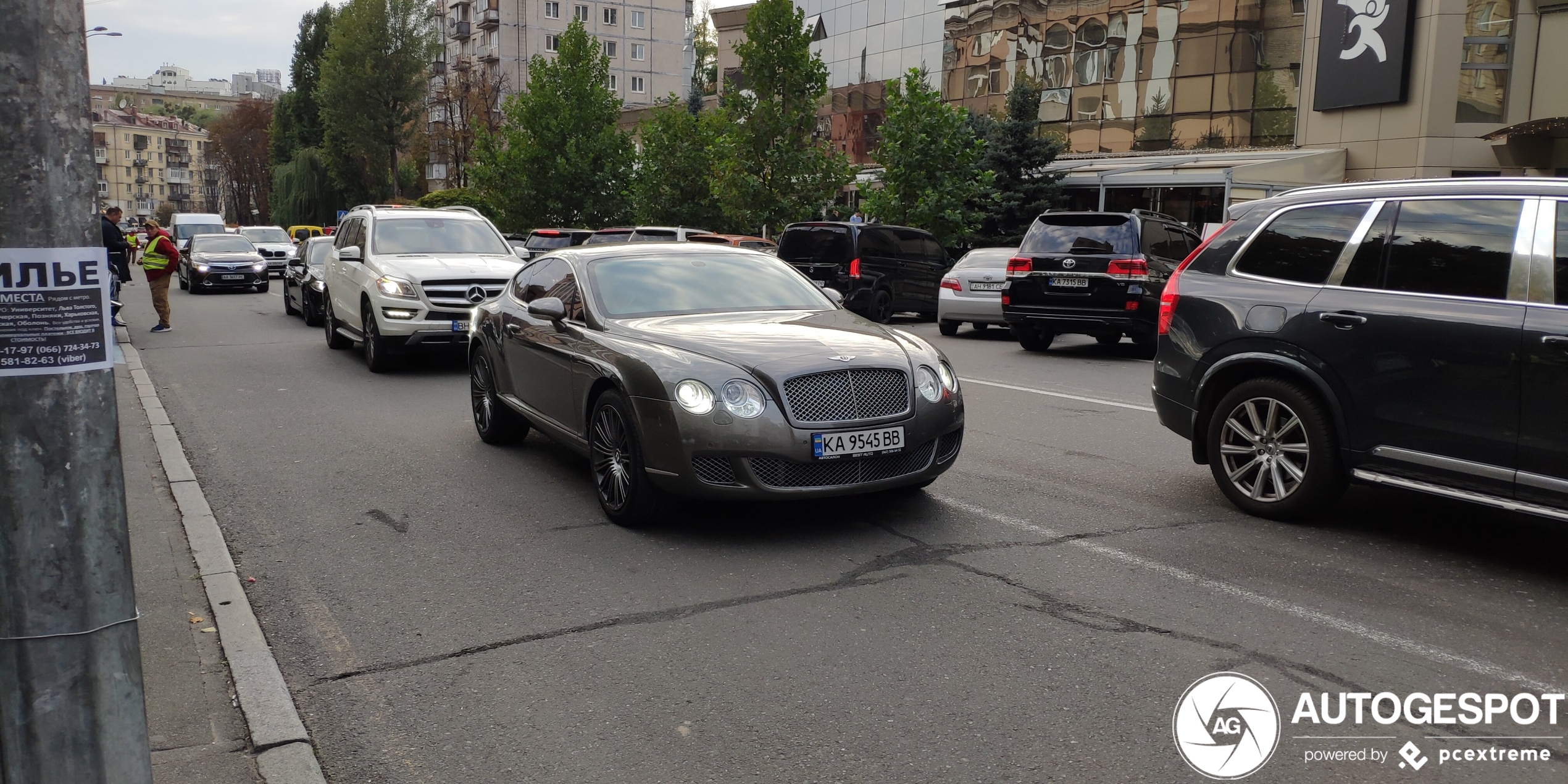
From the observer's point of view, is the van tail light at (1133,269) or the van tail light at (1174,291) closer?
the van tail light at (1174,291)

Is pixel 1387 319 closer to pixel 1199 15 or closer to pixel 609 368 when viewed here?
pixel 609 368

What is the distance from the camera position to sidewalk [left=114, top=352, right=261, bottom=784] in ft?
11.7

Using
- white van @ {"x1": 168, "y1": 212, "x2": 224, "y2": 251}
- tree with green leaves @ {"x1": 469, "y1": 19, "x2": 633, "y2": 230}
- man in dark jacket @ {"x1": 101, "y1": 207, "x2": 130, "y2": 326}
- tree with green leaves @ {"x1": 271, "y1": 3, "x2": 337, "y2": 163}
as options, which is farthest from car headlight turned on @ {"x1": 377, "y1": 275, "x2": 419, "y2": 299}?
tree with green leaves @ {"x1": 271, "y1": 3, "x2": 337, "y2": 163}

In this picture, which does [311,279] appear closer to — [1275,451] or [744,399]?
[744,399]

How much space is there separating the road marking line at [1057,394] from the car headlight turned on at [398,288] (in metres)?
5.98

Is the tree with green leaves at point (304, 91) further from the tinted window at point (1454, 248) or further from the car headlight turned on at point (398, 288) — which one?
the tinted window at point (1454, 248)

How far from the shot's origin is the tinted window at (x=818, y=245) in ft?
65.6

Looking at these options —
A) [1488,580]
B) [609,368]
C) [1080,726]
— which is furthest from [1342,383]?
[609,368]

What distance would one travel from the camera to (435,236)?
14.2 meters

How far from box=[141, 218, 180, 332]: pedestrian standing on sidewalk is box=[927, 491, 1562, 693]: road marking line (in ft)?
52.6

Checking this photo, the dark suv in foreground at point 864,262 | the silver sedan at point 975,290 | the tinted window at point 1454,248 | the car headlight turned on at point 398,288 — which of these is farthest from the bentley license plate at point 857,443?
the dark suv in foreground at point 864,262

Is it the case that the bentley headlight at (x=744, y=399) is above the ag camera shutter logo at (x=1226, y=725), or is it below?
above

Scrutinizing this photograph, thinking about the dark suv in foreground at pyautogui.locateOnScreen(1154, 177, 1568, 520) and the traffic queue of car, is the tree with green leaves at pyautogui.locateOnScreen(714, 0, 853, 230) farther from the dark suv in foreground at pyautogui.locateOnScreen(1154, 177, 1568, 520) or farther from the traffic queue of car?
the dark suv in foreground at pyautogui.locateOnScreen(1154, 177, 1568, 520)

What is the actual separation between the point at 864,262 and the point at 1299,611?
50.9ft
